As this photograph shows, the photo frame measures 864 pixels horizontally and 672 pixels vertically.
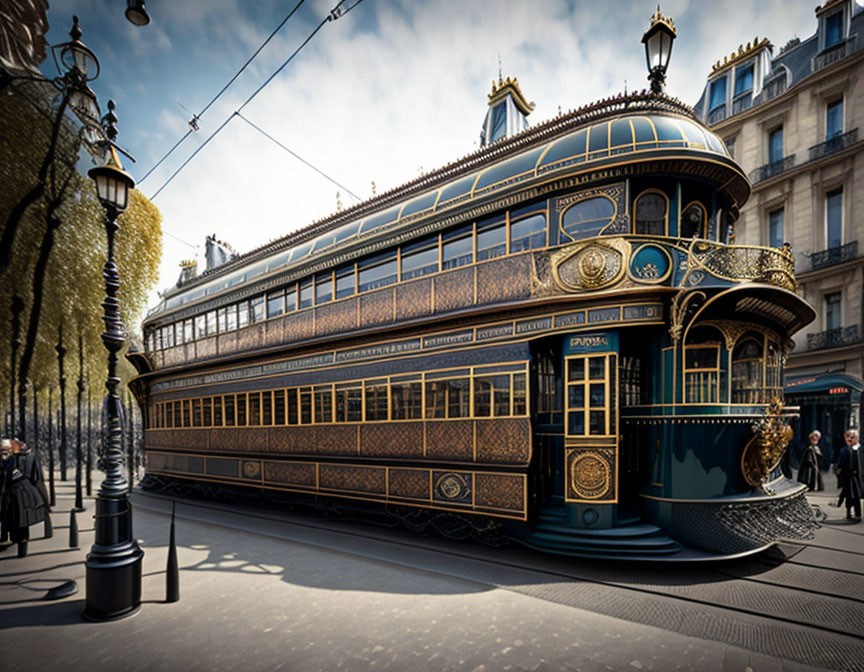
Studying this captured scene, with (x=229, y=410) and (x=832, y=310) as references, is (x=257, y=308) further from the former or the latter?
(x=832, y=310)

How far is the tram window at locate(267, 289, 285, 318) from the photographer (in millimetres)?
12289

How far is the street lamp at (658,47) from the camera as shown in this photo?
8023 mm

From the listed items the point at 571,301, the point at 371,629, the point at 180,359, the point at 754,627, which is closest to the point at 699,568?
the point at 754,627

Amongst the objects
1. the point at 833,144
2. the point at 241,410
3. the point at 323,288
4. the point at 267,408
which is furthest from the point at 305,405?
the point at 833,144

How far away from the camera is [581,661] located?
4176 millimetres

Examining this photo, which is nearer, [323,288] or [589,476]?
[589,476]

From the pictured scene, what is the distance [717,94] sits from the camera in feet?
72.6

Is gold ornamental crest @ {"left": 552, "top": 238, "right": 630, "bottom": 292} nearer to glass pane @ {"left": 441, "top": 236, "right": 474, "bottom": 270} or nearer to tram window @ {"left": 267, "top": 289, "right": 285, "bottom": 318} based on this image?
glass pane @ {"left": 441, "top": 236, "right": 474, "bottom": 270}

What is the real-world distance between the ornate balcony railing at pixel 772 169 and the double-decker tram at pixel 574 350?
48.1ft

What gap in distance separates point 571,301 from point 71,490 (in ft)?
70.5

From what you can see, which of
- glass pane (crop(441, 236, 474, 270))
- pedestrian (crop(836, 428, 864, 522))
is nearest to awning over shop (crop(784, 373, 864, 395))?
pedestrian (crop(836, 428, 864, 522))

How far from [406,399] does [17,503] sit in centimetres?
735

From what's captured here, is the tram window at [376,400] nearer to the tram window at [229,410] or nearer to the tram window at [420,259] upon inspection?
the tram window at [420,259]

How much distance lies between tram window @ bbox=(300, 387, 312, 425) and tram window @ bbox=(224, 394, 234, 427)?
3.38 metres
